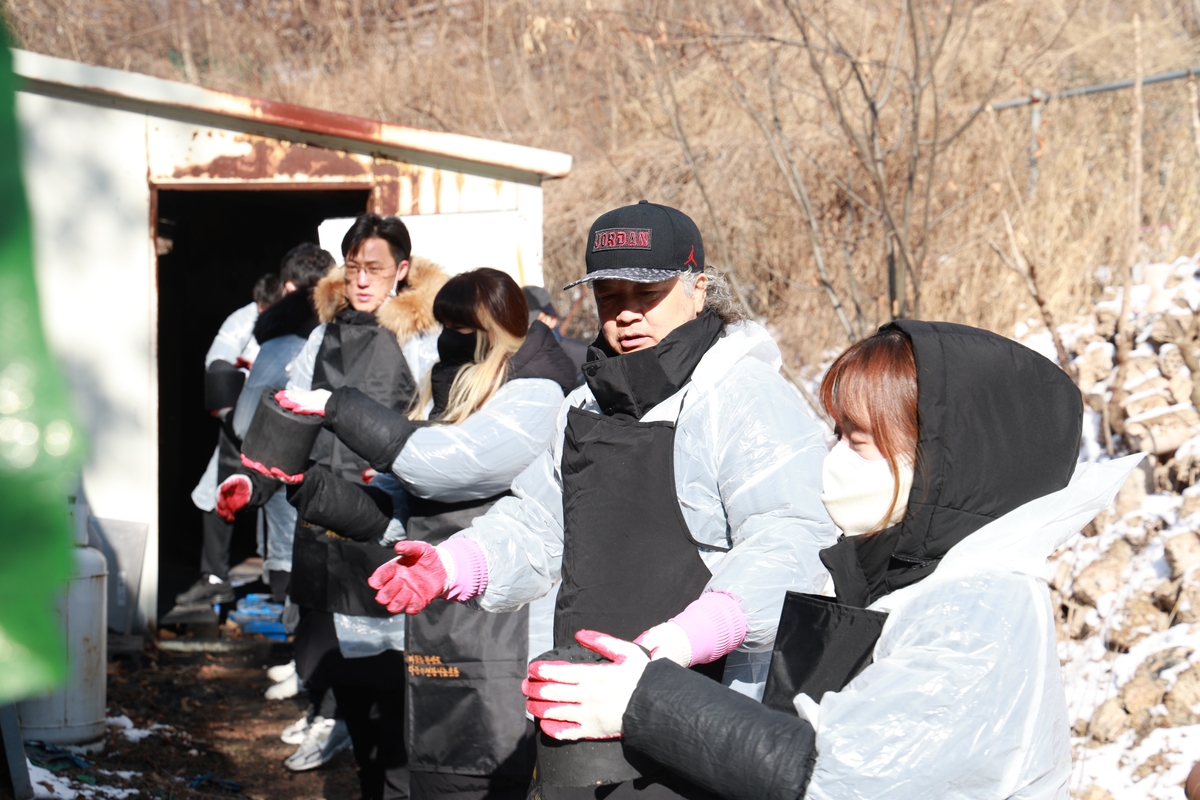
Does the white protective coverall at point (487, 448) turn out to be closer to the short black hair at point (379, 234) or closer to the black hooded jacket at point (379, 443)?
the black hooded jacket at point (379, 443)

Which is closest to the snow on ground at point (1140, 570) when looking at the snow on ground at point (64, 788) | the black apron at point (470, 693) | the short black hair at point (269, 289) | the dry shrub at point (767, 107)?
the dry shrub at point (767, 107)

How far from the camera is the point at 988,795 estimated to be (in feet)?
4.73

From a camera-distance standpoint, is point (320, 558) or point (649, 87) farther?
point (649, 87)

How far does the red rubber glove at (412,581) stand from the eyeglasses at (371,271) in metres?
2.03

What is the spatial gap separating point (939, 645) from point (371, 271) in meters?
3.27

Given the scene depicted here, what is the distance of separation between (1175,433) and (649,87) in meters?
7.39

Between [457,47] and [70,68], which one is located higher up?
[457,47]

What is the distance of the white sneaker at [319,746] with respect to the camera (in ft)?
16.1

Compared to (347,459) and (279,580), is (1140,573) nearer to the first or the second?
(347,459)

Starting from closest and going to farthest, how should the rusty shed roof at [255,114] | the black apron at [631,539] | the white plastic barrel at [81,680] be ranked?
1. the black apron at [631,539]
2. the white plastic barrel at [81,680]
3. the rusty shed roof at [255,114]

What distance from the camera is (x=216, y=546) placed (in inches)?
277

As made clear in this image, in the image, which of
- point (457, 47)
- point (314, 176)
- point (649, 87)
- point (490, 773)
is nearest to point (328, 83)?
point (457, 47)

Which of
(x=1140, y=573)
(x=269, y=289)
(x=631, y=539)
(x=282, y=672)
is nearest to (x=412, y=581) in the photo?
(x=631, y=539)

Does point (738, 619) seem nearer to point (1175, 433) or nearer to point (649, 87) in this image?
point (1175, 433)
